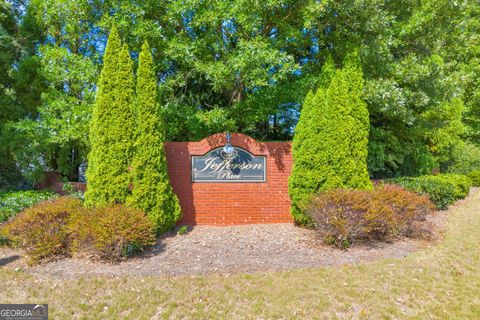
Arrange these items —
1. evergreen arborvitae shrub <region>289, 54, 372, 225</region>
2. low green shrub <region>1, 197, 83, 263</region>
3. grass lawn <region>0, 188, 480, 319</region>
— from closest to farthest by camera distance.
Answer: grass lawn <region>0, 188, 480, 319</region>, low green shrub <region>1, 197, 83, 263</region>, evergreen arborvitae shrub <region>289, 54, 372, 225</region>

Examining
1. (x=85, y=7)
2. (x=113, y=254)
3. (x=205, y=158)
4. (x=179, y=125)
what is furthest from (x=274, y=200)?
(x=85, y=7)

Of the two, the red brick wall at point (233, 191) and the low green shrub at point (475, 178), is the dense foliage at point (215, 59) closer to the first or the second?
the red brick wall at point (233, 191)

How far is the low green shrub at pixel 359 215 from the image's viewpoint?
4.82m

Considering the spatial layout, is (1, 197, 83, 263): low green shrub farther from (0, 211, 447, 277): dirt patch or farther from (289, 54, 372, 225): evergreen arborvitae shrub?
(289, 54, 372, 225): evergreen arborvitae shrub

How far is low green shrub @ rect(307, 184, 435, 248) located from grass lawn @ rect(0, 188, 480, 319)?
2.42 ft

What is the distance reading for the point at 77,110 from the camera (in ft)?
20.3

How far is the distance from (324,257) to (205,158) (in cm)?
340

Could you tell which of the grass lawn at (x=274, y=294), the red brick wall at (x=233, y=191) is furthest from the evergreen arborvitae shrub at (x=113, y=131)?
the grass lawn at (x=274, y=294)

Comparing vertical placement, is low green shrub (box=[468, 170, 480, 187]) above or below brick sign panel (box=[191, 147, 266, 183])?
below

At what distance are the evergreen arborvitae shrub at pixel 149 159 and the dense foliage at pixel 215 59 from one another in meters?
0.49

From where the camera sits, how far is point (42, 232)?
448cm

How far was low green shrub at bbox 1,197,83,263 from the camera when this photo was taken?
4359mm

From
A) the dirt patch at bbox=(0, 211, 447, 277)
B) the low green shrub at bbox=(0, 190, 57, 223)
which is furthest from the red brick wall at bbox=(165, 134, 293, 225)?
the low green shrub at bbox=(0, 190, 57, 223)

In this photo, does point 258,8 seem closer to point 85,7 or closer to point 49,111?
point 85,7
